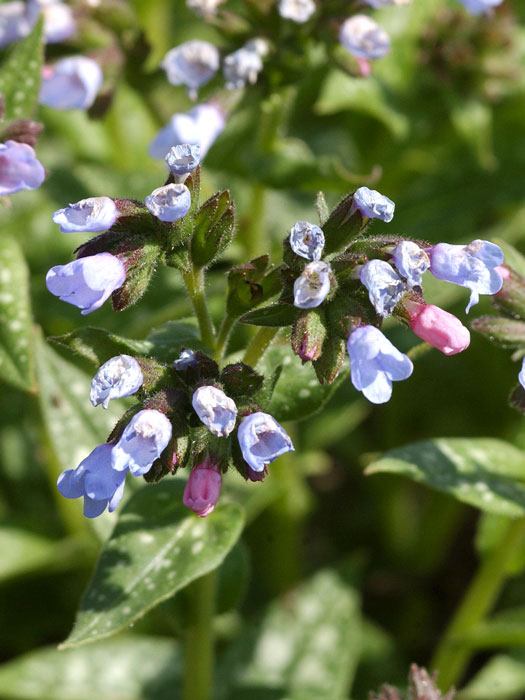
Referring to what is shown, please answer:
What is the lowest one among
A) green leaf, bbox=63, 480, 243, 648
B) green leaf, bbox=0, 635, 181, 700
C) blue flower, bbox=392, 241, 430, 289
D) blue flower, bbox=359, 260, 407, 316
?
green leaf, bbox=0, 635, 181, 700

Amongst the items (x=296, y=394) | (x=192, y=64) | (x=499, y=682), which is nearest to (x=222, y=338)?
(x=296, y=394)

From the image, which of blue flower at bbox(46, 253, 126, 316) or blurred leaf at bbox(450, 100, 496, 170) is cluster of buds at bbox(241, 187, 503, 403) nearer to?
blue flower at bbox(46, 253, 126, 316)

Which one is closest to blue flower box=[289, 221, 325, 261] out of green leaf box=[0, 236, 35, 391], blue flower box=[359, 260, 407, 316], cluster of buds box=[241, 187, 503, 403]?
cluster of buds box=[241, 187, 503, 403]

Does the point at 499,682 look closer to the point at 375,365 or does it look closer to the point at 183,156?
the point at 375,365

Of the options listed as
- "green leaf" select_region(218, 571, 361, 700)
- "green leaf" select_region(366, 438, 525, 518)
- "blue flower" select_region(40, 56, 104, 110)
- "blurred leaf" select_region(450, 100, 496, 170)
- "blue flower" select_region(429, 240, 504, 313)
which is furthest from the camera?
"blurred leaf" select_region(450, 100, 496, 170)

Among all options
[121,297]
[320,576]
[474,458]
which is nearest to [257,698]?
[320,576]

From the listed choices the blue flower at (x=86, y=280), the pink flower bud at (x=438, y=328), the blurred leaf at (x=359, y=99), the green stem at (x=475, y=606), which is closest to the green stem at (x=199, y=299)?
the blue flower at (x=86, y=280)

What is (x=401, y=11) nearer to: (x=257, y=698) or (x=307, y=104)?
(x=307, y=104)
